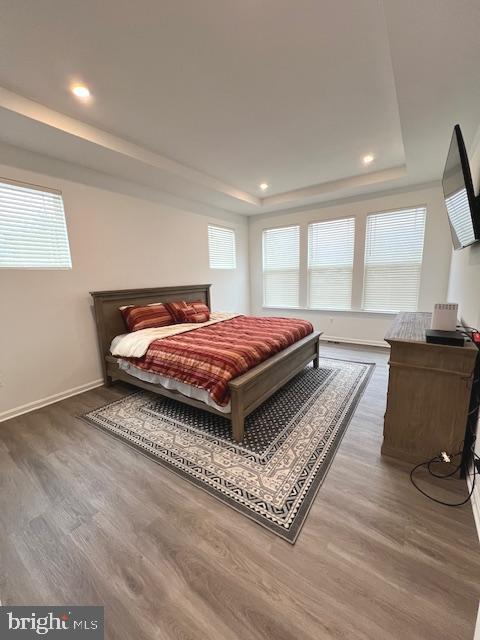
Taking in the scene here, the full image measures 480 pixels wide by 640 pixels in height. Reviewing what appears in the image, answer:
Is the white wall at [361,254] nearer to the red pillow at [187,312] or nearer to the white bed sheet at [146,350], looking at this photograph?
the red pillow at [187,312]

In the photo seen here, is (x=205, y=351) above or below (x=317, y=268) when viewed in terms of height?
below

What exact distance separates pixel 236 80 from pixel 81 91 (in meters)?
1.23

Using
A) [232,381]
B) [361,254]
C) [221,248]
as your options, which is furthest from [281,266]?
[232,381]

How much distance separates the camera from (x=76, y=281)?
3.10 m

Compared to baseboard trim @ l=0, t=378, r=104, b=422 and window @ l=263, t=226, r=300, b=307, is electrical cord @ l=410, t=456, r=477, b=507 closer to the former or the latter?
baseboard trim @ l=0, t=378, r=104, b=422

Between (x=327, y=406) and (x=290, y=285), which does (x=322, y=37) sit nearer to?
(x=327, y=406)

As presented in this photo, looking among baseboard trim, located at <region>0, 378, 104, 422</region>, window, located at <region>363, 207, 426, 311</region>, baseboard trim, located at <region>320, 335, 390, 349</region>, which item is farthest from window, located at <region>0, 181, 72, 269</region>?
window, located at <region>363, 207, 426, 311</region>

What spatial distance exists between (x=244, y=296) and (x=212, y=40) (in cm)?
457

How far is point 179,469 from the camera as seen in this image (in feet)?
6.22

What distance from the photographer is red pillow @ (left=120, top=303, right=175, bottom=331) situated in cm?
333

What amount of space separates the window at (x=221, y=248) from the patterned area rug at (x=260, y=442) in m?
2.99

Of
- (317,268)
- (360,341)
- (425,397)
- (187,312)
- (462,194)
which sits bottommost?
(360,341)

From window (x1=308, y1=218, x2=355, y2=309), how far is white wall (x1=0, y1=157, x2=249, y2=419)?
2.58 meters

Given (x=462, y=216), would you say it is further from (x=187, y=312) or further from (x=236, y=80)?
(x=187, y=312)
